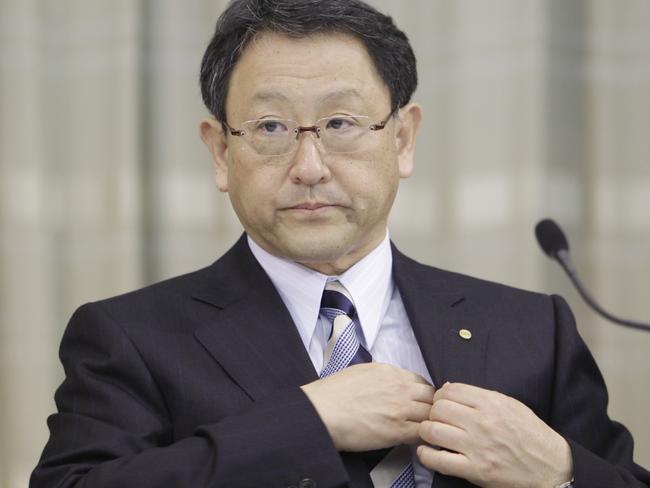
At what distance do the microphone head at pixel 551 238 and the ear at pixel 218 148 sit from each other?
0.62m

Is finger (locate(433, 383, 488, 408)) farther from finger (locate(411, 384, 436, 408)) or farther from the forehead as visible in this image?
the forehead

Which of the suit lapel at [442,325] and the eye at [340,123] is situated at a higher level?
the eye at [340,123]

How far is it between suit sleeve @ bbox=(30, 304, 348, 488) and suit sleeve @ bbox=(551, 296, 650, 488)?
1.70ft

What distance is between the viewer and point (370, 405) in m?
1.97

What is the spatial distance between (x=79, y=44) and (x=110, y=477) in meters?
1.56

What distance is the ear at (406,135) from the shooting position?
2383 mm

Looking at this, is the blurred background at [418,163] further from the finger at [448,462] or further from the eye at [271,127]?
the finger at [448,462]

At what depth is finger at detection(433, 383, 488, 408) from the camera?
1.98 meters

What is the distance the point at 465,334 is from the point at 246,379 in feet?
1.41

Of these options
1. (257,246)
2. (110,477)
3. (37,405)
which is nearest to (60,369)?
(37,405)

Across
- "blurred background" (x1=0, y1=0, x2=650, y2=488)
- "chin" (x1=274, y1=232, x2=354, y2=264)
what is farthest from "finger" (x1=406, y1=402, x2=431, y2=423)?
"blurred background" (x1=0, y1=0, x2=650, y2=488)

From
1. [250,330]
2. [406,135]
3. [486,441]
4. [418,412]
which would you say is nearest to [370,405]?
[418,412]

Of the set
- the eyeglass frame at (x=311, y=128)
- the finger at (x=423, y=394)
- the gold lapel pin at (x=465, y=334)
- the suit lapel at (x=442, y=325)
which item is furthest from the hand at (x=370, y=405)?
the eyeglass frame at (x=311, y=128)

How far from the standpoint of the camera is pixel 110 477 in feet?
6.19
